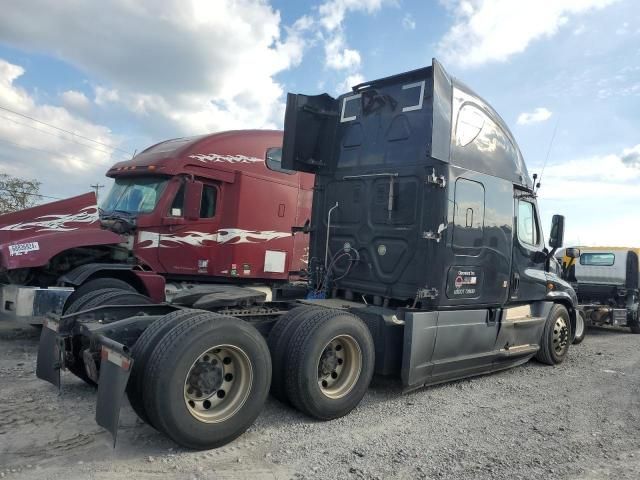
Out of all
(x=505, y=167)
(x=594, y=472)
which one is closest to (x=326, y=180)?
(x=505, y=167)

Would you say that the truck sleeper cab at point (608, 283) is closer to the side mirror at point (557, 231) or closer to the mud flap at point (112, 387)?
the side mirror at point (557, 231)

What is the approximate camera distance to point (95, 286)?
6688 millimetres

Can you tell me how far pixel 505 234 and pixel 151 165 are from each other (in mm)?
5658

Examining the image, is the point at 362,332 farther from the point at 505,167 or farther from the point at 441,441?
the point at 505,167

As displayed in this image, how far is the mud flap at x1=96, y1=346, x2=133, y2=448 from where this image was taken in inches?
133

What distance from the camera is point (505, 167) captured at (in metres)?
6.45

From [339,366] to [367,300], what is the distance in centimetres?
146

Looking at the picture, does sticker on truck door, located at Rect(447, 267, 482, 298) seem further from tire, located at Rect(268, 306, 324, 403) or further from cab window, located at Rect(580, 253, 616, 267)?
cab window, located at Rect(580, 253, 616, 267)

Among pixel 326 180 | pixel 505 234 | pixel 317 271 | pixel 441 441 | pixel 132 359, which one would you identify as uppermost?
pixel 326 180

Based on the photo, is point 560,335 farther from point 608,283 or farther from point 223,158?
point 223,158

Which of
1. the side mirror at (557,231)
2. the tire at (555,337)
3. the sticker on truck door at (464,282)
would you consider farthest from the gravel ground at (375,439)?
the side mirror at (557,231)

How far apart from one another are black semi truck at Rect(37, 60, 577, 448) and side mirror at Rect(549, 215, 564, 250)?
0.03 m

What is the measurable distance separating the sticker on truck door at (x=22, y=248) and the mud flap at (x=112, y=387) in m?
3.87

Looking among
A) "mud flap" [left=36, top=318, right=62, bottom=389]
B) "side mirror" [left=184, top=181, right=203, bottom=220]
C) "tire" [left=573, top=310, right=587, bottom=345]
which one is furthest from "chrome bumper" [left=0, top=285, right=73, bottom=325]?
"tire" [left=573, top=310, right=587, bottom=345]
